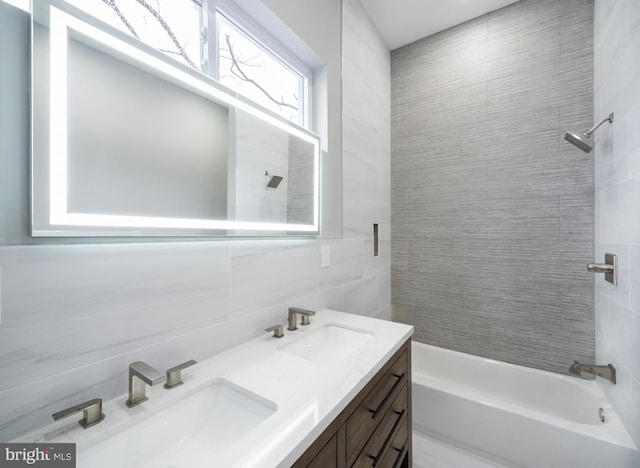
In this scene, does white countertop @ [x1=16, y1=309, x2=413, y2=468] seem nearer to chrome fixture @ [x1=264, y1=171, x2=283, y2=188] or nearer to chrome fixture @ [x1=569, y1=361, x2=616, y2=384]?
chrome fixture @ [x1=264, y1=171, x2=283, y2=188]

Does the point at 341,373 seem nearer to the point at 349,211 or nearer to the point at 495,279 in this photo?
the point at 349,211

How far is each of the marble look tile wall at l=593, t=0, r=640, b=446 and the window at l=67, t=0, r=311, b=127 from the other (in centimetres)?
150

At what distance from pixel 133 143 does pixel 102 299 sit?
428 mm

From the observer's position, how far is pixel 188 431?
0.69 m

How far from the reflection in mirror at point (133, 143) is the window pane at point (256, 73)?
0.62 feet

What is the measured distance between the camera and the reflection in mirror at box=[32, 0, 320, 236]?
0.59 meters

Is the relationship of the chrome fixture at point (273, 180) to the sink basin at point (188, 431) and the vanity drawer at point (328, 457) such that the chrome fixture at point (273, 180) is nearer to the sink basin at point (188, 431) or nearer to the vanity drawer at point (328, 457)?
the sink basin at point (188, 431)

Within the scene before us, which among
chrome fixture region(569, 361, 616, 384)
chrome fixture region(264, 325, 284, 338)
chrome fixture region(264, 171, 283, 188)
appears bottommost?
chrome fixture region(569, 361, 616, 384)

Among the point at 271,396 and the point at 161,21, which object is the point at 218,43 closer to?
the point at 161,21

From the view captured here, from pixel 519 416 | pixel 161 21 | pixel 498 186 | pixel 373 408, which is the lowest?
pixel 519 416

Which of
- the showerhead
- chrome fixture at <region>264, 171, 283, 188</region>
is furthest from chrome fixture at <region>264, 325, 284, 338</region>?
the showerhead

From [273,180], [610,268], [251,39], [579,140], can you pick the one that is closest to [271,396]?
[273,180]

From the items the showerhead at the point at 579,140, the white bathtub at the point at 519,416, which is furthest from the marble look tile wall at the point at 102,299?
the showerhead at the point at 579,140

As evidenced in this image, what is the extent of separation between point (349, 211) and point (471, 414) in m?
1.39
